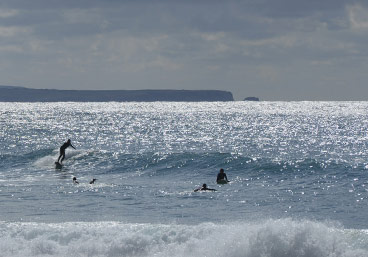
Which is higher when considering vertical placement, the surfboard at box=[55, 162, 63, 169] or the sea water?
the sea water

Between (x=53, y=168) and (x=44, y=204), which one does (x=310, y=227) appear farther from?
(x=53, y=168)

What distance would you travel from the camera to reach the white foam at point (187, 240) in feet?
65.5

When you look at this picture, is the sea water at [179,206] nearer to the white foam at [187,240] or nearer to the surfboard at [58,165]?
the white foam at [187,240]

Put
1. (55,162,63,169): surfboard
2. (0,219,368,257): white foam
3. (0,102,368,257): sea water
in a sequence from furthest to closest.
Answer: (55,162,63,169): surfboard → (0,102,368,257): sea water → (0,219,368,257): white foam

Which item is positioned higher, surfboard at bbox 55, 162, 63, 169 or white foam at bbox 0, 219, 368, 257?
white foam at bbox 0, 219, 368, 257

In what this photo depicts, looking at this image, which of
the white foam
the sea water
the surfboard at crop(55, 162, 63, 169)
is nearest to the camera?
the white foam

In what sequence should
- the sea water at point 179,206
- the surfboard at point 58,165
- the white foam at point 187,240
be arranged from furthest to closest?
the surfboard at point 58,165 < the sea water at point 179,206 < the white foam at point 187,240

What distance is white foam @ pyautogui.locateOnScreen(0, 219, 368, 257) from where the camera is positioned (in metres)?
20.0

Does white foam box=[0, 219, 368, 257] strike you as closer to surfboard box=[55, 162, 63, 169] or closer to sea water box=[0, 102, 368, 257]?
sea water box=[0, 102, 368, 257]

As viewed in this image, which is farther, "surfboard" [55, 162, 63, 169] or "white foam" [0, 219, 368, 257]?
"surfboard" [55, 162, 63, 169]

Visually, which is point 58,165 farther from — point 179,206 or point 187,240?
point 187,240

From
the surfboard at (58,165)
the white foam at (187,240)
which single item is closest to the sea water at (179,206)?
the white foam at (187,240)

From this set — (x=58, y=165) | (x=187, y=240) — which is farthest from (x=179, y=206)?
(x=58, y=165)

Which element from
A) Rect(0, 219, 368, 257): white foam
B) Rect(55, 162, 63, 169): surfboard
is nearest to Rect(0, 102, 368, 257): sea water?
Rect(0, 219, 368, 257): white foam
